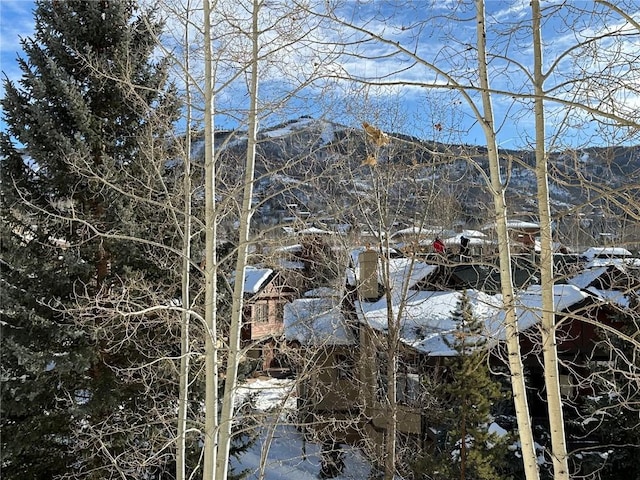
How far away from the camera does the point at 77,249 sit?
777 centimetres

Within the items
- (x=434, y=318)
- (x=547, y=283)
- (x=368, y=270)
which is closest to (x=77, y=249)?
(x=547, y=283)

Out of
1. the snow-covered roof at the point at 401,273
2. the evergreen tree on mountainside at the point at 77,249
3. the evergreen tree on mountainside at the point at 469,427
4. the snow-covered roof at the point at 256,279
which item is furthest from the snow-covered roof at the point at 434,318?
the snow-covered roof at the point at 256,279

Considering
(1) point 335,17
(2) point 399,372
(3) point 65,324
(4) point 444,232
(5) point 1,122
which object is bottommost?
(2) point 399,372

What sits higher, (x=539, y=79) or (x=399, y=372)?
(x=539, y=79)

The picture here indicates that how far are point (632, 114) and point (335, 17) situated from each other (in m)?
2.15

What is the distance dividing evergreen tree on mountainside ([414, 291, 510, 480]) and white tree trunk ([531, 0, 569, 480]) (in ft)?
16.5

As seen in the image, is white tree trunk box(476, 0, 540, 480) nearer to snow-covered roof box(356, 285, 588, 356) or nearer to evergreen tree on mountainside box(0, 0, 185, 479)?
evergreen tree on mountainside box(0, 0, 185, 479)

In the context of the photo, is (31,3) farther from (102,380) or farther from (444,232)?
(444,232)

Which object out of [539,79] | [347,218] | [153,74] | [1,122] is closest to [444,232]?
[347,218]

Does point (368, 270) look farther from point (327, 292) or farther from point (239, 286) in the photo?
point (239, 286)

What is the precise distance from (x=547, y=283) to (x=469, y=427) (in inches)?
253

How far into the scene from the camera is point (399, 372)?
12.5 m

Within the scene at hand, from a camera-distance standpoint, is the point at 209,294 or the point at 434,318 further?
the point at 434,318

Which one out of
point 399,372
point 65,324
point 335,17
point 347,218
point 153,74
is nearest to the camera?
point 335,17
